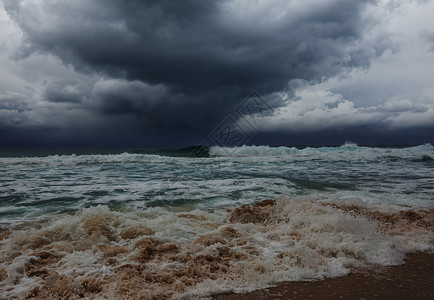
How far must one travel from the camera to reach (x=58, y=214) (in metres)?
6.23

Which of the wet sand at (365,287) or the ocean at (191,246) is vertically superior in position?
the ocean at (191,246)

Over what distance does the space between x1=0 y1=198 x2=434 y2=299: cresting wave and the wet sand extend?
0.42ft

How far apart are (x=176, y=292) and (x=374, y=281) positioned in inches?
88.4

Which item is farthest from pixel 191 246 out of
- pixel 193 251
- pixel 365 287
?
pixel 365 287

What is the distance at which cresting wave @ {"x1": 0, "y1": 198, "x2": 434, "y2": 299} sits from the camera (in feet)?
9.69

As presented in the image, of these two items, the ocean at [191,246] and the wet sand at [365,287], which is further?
the ocean at [191,246]

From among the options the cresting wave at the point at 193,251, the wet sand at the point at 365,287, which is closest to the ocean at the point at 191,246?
the cresting wave at the point at 193,251

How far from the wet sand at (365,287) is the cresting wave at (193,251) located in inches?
5.0

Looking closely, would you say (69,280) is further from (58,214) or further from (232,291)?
(58,214)

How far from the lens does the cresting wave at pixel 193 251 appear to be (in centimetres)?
295

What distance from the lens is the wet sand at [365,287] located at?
9.00 ft

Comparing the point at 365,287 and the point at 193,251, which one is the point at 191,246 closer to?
the point at 193,251

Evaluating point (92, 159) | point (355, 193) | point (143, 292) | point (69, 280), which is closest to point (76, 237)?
point (69, 280)

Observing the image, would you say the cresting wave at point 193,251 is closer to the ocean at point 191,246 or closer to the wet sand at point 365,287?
the ocean at point 191,246
